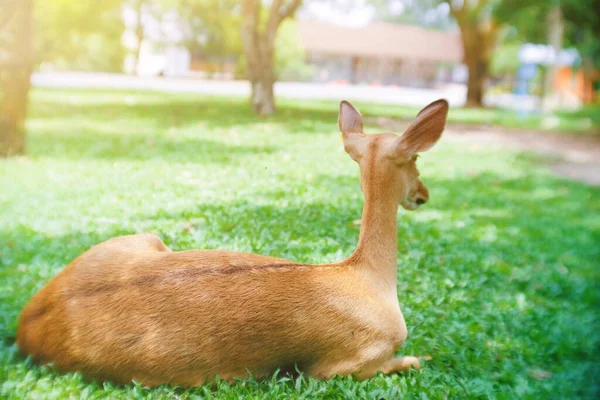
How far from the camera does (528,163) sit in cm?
1301

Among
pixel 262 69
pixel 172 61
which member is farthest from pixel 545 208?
pixel 172 61

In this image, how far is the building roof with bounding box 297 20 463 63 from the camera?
1692 inches

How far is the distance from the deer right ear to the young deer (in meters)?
0.02

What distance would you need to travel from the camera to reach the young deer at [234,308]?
113 inches

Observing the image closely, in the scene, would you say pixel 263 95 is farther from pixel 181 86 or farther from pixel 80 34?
pixel 80 34

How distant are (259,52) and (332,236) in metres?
10.9

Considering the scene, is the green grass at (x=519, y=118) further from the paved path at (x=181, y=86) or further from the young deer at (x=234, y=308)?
the young deer at (x=234, y=308)

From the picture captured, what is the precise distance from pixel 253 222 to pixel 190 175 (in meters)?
2.07

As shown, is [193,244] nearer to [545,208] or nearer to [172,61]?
[545,208]

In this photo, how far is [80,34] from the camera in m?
26.9

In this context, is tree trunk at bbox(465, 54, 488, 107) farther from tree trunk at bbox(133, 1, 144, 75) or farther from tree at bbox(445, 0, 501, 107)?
tree trunk at bbox(133, 1, 144, 75)

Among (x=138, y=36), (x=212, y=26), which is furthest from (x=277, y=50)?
(x=138, y=36)

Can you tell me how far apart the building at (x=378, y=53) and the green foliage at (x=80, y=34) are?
15.0 m

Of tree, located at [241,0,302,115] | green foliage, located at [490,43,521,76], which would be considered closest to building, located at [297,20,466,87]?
green foliage, located at [490,43,521,76]
